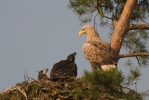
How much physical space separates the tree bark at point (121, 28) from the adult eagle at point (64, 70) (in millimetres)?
871

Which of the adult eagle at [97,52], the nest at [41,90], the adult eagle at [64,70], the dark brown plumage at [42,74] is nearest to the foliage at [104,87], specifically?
the nest at [41,90]

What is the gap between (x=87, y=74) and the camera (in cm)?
719

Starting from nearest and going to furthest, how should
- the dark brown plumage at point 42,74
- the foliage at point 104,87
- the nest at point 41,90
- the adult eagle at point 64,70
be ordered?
the foliage at point 104,87, the nest at point 41,90, the adult eagle at point 64,70, the dark brown plumage at point 42,74

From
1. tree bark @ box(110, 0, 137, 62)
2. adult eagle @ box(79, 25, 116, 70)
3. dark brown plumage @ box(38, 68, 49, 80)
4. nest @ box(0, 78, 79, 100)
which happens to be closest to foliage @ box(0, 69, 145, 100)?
nest @ box(0, 78, 79, 100)

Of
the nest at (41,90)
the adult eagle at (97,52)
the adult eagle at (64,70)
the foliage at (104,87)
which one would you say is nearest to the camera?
the foliage at (104,87)

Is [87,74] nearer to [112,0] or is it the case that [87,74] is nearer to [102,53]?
[102,53]

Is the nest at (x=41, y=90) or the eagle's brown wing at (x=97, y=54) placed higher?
the eagle's brown wing at (x=97, y=54)

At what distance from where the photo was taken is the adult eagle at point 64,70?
32.3 feet

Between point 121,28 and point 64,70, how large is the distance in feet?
4.88

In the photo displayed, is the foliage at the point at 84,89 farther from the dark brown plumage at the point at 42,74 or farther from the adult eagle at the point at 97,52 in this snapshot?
the adult eagle at the point at 97,52

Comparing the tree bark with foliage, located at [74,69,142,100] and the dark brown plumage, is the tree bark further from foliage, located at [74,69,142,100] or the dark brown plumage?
foliage, located at [74,69,142,100]

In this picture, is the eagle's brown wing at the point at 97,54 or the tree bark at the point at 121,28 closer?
the eagle's brown wing at the point at 97,54

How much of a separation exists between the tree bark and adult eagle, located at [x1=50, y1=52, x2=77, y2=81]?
87 cm

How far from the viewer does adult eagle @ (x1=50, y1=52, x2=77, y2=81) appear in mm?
9833
